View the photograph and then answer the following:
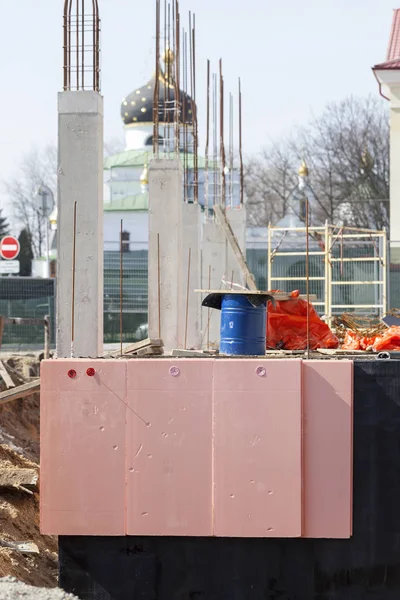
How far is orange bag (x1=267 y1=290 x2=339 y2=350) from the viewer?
40.3ft

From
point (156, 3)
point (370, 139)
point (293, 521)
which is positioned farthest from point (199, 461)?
point (370, 139)

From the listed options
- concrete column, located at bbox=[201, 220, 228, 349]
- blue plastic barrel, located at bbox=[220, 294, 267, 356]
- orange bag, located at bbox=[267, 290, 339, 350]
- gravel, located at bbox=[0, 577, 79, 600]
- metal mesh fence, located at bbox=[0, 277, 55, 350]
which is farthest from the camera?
metal mesh fence, located at bbox=[0, 277, 55, 350]

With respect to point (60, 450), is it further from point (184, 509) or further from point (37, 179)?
point (37, 179)

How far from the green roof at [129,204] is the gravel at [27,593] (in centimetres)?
5320

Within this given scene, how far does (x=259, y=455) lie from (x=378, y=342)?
3922mm

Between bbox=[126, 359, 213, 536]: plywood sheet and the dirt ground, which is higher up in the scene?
bbox=[126, 359, 213, 536]: plywood sheet

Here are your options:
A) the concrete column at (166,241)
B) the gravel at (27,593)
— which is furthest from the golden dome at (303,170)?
the gravel at (27,593)

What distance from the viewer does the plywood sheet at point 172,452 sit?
7.69 m

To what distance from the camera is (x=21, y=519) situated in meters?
10.7

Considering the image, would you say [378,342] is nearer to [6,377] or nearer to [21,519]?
[21,519]

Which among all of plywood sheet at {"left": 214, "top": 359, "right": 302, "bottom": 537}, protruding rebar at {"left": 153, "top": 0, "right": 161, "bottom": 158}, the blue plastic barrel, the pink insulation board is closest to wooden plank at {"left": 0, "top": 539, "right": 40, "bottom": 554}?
the pink insulation board

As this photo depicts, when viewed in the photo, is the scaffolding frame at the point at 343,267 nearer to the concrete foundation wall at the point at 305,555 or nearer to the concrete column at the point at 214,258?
the concrete column at the point at 214,258

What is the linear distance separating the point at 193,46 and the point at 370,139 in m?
39.4

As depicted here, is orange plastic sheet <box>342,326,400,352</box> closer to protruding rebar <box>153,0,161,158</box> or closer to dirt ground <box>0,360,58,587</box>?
dirt ground <box>0,360,58,587</box>
